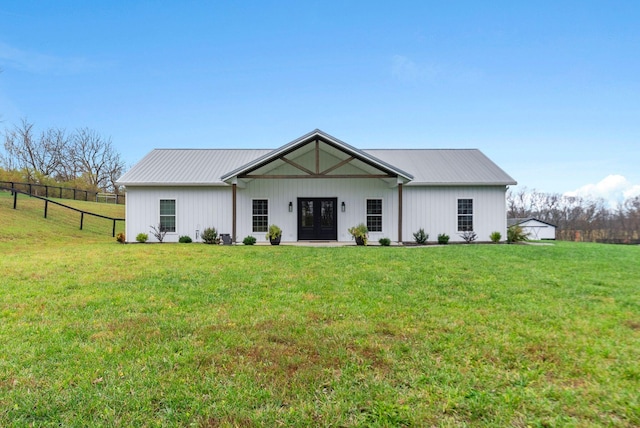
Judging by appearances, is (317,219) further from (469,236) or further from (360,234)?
(469,236)

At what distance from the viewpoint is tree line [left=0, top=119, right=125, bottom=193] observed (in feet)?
123

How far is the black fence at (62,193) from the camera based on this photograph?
28.0 meters

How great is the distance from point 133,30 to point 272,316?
2026cm

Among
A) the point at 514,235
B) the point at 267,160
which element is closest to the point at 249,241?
the point at 267,160

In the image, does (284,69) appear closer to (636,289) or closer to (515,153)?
(636,289)

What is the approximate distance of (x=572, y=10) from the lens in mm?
13812

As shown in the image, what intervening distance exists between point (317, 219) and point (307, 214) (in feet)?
1.78

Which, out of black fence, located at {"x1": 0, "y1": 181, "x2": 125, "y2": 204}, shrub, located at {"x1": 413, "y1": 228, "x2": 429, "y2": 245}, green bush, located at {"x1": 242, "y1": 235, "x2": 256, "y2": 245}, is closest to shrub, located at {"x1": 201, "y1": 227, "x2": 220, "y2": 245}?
green bush, located at {"x1": 242, "y1": 235, "x2": 256, "y2": 245}

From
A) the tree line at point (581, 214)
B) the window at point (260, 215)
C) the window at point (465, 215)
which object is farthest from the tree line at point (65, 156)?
the tree line at point (581, 214)

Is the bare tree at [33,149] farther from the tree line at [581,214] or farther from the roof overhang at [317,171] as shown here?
the tree line at [581,214]

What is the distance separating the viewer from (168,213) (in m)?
15.7

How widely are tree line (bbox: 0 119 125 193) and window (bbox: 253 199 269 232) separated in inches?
1031

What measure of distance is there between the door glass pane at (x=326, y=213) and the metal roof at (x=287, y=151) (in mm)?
3127

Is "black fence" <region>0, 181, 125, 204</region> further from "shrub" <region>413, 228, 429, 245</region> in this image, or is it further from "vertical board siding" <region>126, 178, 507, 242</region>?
"shrub" <region>413, 228, 429, 245</region>
